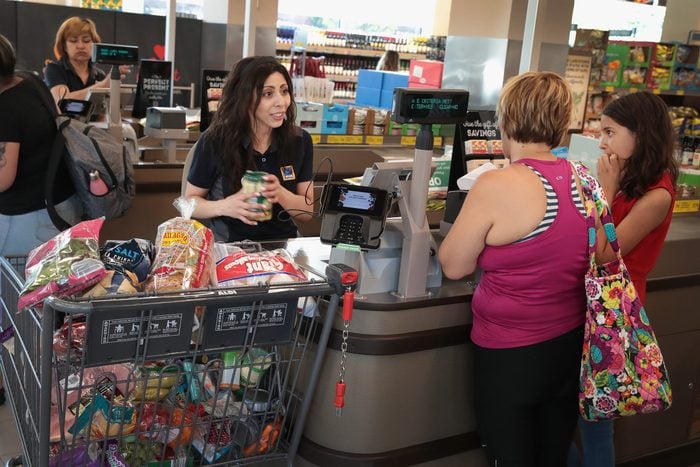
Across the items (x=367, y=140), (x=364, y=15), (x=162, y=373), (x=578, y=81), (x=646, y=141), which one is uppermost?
(x=364, y=15)

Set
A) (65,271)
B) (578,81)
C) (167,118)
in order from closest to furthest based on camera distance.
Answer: (65,271), (167,118), (578,81)

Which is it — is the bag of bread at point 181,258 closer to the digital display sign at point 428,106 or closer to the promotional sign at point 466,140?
the digital display sign at point 428,106

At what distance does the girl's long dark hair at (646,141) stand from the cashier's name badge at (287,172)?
3.84 feet

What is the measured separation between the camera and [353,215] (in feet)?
6.84

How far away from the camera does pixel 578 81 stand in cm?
566

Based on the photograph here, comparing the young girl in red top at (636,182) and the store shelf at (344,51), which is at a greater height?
the store shelf at (344,51)

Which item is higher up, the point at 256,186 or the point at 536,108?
the point at 536,108

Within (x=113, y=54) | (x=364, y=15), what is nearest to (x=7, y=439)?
(x=113, y=54)

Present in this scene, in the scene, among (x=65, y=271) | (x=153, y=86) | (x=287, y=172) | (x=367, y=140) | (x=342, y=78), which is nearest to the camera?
(x=65, y=271)

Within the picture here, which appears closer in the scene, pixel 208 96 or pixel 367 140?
pixel 208 96

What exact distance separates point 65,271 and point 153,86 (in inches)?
141

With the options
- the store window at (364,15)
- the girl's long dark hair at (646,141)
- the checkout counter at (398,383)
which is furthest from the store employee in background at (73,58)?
the store window at (364,15)

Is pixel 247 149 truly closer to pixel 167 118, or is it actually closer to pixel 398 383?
pixel 398 383

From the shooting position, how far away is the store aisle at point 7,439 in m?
3.17
